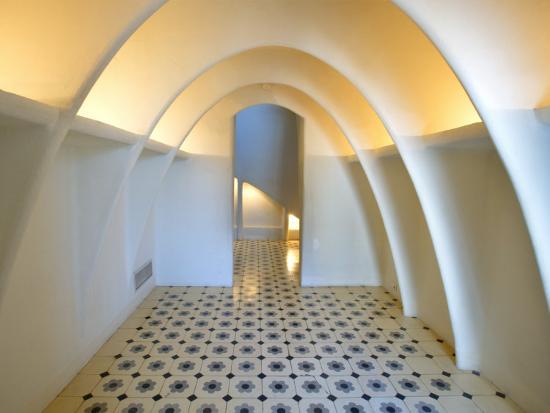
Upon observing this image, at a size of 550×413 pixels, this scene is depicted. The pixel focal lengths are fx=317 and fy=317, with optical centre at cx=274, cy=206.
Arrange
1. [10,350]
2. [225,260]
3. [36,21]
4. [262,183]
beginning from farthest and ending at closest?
[262,183] < [225,260] < [10,350] < [36,21]

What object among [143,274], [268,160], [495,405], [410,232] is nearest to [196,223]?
[143,274]

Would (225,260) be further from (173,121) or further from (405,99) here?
(405,99)

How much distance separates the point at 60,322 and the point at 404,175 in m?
4.21

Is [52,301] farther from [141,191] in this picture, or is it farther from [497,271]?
[497,271]

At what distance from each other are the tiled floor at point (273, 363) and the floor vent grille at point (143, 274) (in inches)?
12.1

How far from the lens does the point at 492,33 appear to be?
1902 mm

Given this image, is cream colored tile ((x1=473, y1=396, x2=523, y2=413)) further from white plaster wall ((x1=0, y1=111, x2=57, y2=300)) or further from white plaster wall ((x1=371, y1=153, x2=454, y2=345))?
white plaster wall ((x1=0, y1=111, x2=57, y2=300))

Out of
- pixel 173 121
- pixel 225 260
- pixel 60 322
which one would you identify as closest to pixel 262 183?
pixel 225 260

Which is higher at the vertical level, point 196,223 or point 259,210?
point 259,210

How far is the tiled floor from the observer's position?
265cm

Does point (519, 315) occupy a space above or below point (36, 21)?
below

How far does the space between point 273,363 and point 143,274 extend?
2.53 metres

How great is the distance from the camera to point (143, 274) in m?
4.71

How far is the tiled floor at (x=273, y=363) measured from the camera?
2646mm
